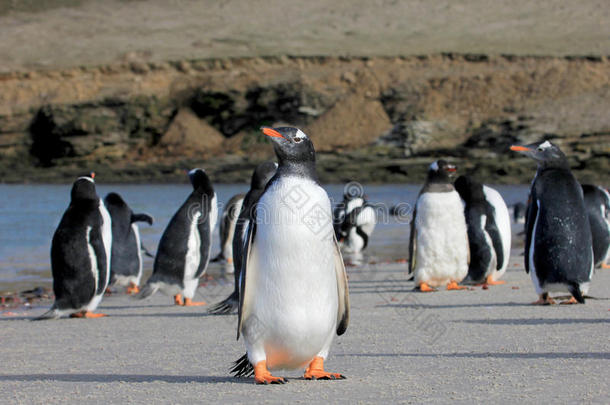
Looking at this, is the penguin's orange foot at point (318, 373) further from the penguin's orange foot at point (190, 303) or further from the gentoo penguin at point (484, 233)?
the gentoo penguin at point (484, 233)

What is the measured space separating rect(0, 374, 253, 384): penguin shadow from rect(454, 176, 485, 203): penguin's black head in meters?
5.95

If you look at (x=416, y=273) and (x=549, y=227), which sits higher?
(x=549, y=227)

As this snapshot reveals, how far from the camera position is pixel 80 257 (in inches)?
304

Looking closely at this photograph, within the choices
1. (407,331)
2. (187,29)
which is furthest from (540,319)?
(187,29)

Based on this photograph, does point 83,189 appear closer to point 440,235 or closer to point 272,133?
point 440,235

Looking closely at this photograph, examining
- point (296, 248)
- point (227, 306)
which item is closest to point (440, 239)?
point (227, 306)

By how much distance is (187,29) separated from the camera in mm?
89688

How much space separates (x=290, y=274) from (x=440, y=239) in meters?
4.98

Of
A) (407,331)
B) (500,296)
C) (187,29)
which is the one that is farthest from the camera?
(187,29)

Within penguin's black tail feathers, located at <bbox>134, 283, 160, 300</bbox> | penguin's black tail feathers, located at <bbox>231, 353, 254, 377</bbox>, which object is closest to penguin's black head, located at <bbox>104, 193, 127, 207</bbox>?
penguin's black tail feathers, located at <bbox>134, 283, 160, 300</bbox>

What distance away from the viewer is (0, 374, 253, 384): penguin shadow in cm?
433

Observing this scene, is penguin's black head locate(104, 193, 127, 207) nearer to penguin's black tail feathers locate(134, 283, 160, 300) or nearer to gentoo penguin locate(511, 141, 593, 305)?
penguin's black tail feathers locate(134, 283, 160, 300)

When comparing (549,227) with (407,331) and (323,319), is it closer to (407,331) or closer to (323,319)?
(407,331)

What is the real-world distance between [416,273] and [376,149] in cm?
4164
